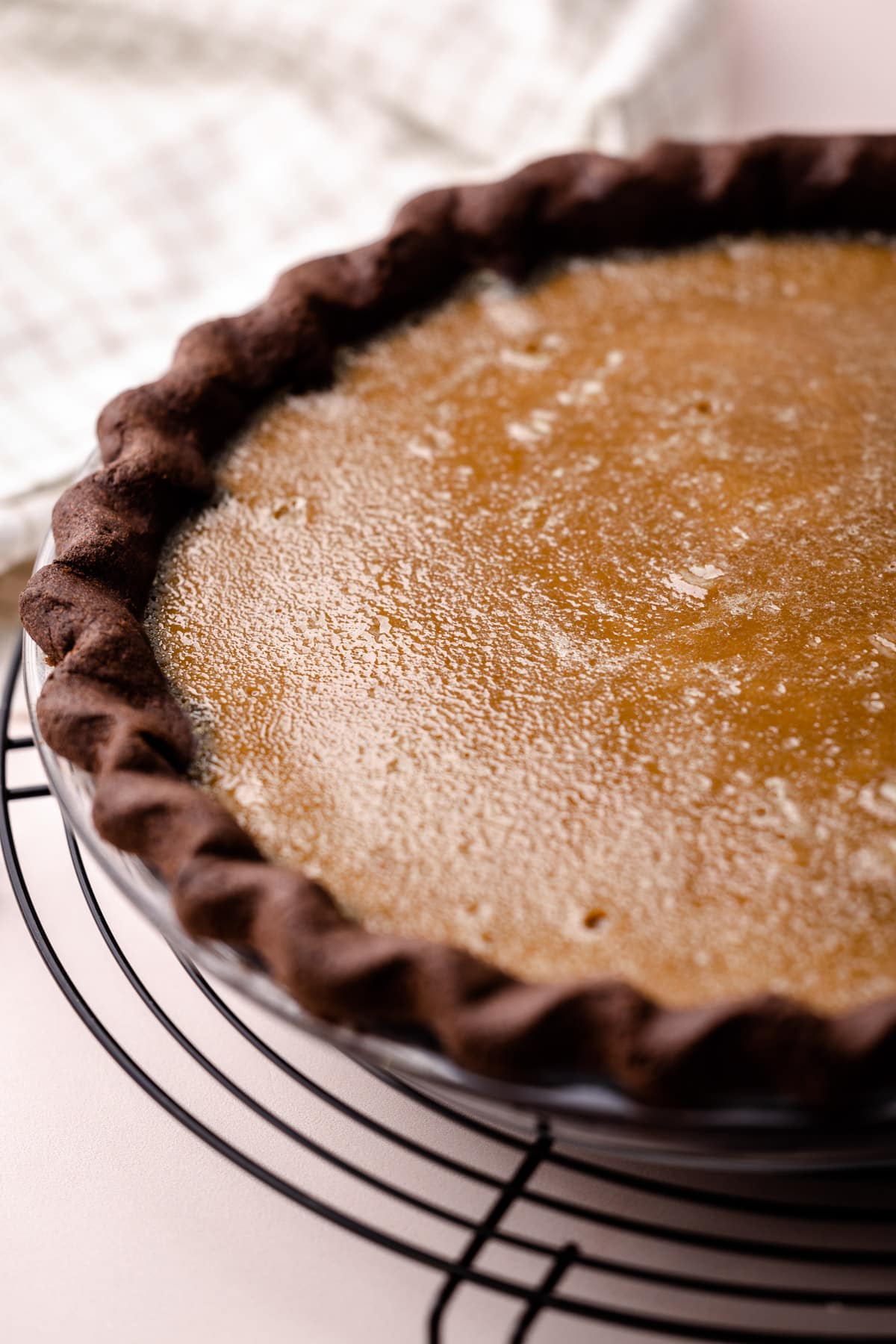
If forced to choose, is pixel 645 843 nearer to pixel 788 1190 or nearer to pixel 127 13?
pixel 788 1190

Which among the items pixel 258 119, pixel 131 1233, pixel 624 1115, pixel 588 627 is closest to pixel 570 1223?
pixel 624 1115

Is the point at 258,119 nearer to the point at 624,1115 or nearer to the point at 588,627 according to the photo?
the point at 588,627

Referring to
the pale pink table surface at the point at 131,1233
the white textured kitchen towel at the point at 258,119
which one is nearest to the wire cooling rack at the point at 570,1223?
the pale pink table surface at the point at 131,1233

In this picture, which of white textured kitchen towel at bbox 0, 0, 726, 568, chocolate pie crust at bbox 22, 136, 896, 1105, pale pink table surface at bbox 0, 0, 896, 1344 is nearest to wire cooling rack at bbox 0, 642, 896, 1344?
pale pink table surface at bbox 0, 0, 896, 1344

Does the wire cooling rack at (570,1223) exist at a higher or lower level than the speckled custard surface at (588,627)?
lower

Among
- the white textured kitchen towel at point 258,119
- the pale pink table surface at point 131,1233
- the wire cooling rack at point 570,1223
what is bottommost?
the wire cooling rack at point 570,1223

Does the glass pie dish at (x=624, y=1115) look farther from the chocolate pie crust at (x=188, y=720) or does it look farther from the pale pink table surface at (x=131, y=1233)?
the pale pink table surface at (x=131, y=1233)

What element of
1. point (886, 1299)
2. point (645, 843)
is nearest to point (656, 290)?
point (645, 843)
